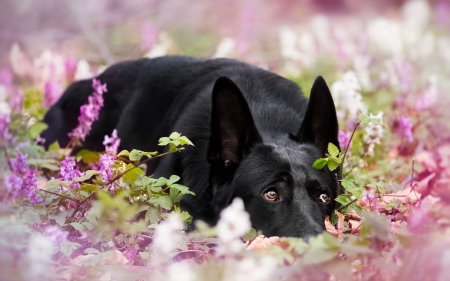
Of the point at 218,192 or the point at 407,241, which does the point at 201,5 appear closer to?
the point at 218,192

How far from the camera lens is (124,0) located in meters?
10.3

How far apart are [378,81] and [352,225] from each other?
471 cm

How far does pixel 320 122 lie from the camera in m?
3.53

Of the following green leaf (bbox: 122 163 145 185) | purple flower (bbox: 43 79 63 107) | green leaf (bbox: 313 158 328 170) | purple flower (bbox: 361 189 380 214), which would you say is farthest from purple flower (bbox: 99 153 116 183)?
purple flower (bbox: 43 79 63 107)

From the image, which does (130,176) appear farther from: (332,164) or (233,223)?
(233,223)

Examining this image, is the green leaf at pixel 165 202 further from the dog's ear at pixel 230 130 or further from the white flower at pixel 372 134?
the white flower at pixel 372 134

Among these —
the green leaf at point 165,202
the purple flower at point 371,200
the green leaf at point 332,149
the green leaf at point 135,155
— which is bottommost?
the purple flower at point 371,200

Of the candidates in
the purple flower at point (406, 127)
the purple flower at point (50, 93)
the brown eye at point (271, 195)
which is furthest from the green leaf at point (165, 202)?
the purple flower at point (50, 93)

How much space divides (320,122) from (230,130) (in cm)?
49

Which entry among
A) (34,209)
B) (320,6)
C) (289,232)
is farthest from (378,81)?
(34,209)

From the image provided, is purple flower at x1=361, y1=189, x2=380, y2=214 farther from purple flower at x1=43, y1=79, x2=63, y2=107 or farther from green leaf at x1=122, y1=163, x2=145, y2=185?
purple flower at x1=43, y1=79, x2=63, y2=107

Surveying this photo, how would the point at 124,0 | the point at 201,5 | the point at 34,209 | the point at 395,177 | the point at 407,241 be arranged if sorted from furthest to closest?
the point at 201,5 → the point at 124,0 → the point at 395,177 → the point at 34,209 → the point at 407,241

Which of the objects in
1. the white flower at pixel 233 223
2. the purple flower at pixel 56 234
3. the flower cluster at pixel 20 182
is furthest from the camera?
the flower cluster at pixel 20 182

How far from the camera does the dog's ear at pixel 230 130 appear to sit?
3279 mm
